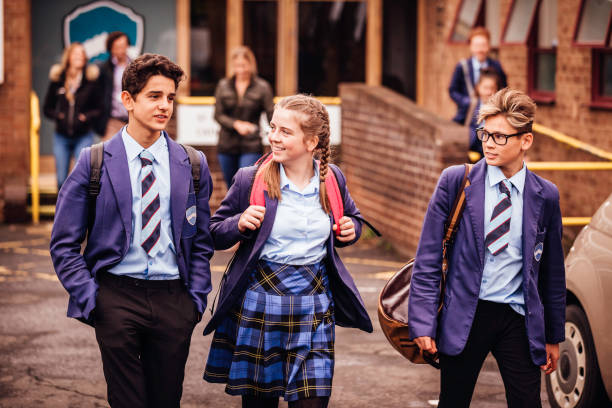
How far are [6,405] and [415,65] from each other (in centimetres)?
1356

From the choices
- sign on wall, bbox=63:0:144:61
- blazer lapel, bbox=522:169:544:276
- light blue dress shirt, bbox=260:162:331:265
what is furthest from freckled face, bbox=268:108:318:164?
sign on wall, bbox=63:0:144:61

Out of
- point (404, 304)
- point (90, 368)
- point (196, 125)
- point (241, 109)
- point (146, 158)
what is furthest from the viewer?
point (196, 125)

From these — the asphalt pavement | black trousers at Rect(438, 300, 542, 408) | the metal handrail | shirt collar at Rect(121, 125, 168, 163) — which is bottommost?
the asphalt pavement

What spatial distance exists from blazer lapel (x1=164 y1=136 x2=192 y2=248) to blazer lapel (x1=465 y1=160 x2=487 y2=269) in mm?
1198

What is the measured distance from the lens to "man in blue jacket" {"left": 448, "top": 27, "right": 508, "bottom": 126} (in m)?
12.0

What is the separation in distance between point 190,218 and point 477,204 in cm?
122

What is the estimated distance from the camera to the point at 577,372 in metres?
6.29

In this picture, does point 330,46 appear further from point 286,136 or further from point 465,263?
point 465,263

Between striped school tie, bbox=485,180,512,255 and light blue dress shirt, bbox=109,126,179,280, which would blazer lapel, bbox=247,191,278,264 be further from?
striped school tie, bbox=485,180,512,255

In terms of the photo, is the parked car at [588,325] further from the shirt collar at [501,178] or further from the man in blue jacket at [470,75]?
the man in blue jacket at [470,75]

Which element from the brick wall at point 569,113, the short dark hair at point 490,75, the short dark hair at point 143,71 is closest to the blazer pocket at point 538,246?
the short dark hair at point 143,71

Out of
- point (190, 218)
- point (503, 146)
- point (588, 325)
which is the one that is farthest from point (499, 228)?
point (588, 325)

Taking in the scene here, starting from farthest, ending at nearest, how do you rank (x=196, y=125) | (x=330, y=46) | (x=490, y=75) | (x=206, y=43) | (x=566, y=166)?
(x=330, y=46) < (x=206, y=43) < (x=196, y=125) < (x=490, y=75) < (x=566, y=166)

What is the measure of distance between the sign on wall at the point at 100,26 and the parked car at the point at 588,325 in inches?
501
